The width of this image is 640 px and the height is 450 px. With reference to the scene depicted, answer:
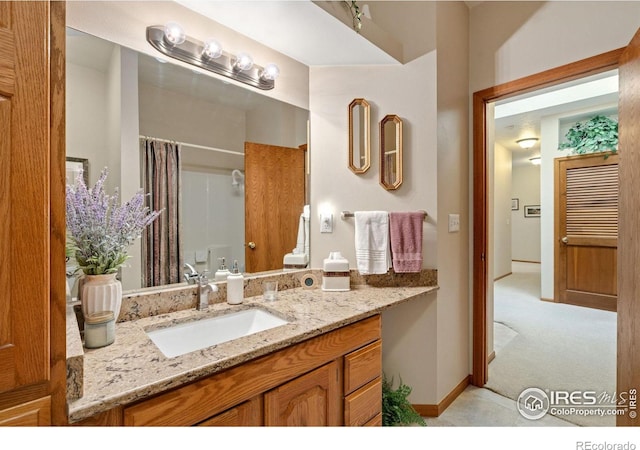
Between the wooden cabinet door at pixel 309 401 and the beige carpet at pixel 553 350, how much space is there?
5.00 ft

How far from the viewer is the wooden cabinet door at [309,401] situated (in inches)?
41.6

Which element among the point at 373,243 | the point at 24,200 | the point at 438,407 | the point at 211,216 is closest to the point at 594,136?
the point at 373,243

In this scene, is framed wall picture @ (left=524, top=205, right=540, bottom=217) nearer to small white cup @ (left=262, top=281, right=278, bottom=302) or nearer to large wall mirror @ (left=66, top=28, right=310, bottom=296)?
large wall mirror @ (left=66, top=28, right=310, bottom=296)

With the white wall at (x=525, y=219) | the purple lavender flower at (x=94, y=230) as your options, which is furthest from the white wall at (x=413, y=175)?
the white wall at (x=525, y=219)

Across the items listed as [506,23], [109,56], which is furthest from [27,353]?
[506,23]

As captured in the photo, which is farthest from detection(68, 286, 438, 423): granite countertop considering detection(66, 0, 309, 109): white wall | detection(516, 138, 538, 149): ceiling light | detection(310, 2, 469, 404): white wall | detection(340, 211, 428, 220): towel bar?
detection(516, 138, 538, 149): ceiling light

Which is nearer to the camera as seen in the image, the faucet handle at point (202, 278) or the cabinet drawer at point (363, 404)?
the cabinet drawer at point (363, 404)

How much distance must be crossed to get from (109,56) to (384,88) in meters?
1.41

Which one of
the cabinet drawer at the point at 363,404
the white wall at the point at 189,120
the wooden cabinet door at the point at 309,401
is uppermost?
the white wall at the point at 189,120

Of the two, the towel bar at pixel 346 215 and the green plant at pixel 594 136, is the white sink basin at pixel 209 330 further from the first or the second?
the green plant at pixel 594 136

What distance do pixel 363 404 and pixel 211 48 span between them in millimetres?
1776

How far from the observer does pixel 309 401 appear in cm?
116

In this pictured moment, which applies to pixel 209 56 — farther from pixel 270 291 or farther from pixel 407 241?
pixel 407 241

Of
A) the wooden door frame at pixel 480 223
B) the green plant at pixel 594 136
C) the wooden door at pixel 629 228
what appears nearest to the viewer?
the wooden door at pixel 629 228
